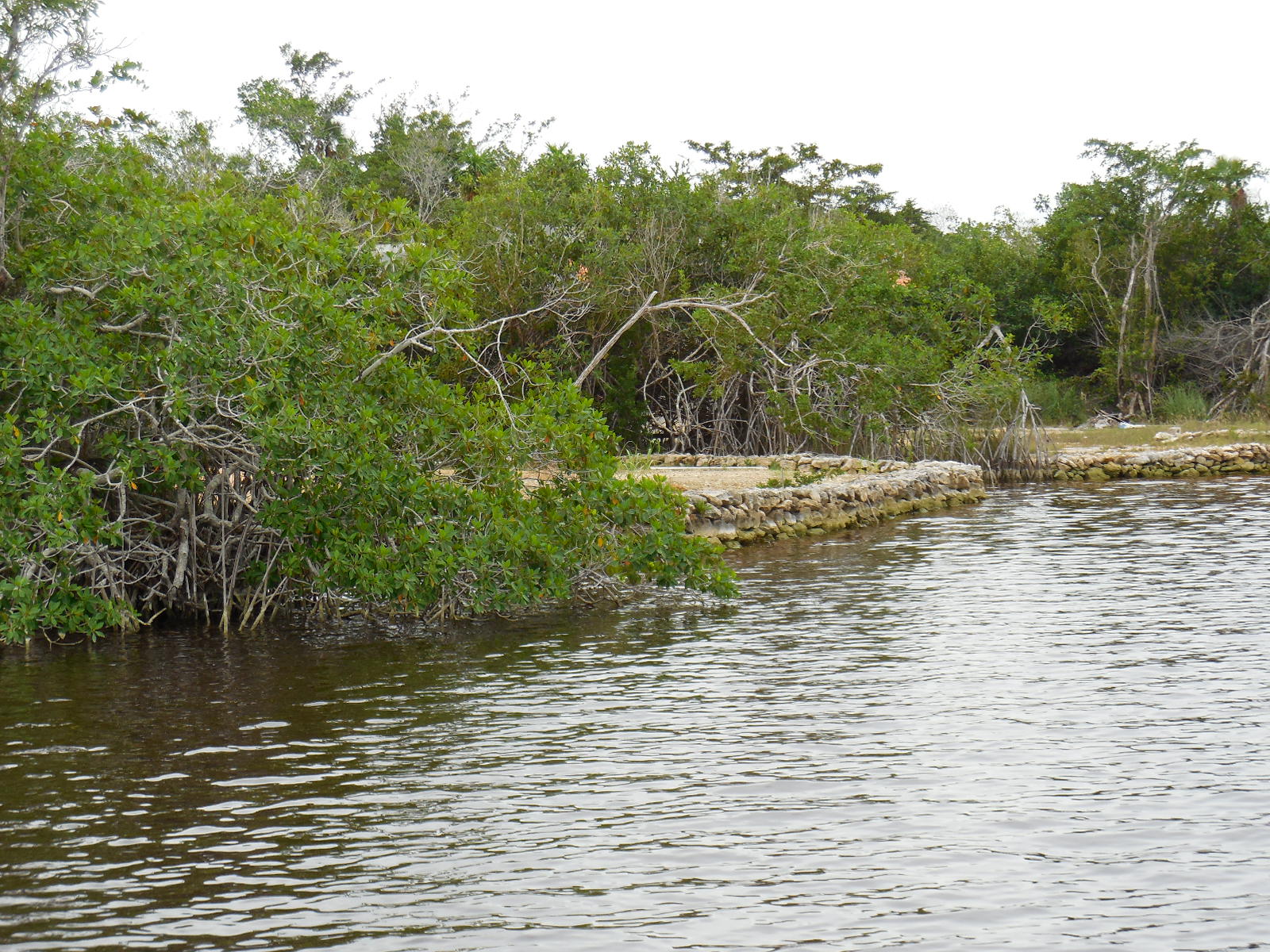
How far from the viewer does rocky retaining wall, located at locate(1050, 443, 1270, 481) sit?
3198cm

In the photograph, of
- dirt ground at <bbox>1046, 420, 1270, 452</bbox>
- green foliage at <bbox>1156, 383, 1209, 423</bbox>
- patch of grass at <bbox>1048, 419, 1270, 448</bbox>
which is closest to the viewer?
dirt ground at <bbox>1046, 420, 1270, 452</bbox>

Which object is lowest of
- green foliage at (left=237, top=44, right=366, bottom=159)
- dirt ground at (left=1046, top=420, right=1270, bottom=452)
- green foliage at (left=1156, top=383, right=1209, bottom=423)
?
dirt ground at (left=1046, top=420, right=1270, bottom=452)

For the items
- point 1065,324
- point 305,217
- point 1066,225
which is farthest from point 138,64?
point 1066,225

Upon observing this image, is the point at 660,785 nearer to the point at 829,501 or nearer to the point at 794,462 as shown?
the point at 829,501

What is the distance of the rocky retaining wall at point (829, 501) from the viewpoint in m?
21.0

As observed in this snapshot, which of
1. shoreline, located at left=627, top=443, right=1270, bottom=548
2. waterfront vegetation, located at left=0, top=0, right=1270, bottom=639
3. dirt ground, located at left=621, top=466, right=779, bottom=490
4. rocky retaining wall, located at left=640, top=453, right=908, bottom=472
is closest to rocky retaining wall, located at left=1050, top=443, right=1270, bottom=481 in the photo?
shoreline, located at left=627, top=443, right=1270, bottom=548

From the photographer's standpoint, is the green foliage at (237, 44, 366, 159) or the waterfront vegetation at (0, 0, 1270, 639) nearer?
the waterfront vegetation at (0, 0, 1270, 639)

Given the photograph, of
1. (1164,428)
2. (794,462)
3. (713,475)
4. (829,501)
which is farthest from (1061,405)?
(829,501)

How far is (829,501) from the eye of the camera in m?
23.6

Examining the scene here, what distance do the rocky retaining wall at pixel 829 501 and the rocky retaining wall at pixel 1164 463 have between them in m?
4.17

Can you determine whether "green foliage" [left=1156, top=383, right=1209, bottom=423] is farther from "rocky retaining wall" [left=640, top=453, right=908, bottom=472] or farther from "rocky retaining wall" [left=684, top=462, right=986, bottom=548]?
"rocky retaining wall" [left=640, top=453, right=908, bottom=472]

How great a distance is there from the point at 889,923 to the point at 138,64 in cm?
1127

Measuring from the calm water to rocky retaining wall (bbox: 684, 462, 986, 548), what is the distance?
21.0 feet

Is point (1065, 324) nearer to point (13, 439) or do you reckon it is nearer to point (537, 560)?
point (537, 560)
